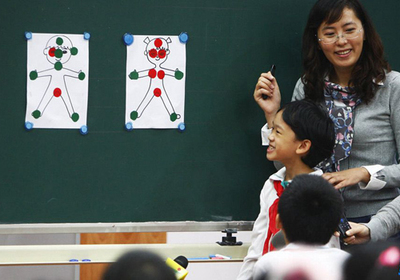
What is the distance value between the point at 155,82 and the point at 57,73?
40 cm

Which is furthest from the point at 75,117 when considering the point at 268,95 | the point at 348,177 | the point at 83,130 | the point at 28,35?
the point at 348,177

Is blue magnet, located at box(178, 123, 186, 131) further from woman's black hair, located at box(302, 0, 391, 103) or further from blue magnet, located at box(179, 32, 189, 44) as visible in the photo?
woman's black hair, located at box(302, 0, 391, 103)

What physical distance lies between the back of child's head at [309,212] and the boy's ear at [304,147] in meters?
0.54

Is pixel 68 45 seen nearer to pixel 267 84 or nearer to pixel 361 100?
pixel 267 84

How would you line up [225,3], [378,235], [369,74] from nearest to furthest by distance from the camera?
[378,235], [369,74], [225,3]

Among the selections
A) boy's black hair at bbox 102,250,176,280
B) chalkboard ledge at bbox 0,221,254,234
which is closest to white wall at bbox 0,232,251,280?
chalkboard ledge at bbox 0,221,254,234

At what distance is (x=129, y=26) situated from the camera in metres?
2.72

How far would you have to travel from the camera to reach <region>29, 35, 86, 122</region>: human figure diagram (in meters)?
2.67

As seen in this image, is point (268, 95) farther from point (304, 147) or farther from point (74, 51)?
point (74, 51)

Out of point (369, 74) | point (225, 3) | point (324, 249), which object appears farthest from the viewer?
point (225, 3)

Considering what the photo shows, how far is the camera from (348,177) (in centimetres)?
251

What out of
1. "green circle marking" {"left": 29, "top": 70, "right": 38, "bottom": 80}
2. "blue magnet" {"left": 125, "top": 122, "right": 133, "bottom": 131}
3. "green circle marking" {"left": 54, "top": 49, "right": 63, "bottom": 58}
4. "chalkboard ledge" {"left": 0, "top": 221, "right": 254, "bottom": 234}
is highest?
"green circle marking" {"left": 54, "top": 49, "right": 63, "bottom": 58}

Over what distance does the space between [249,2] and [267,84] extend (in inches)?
14.8

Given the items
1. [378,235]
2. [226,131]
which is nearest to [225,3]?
[226,131]
